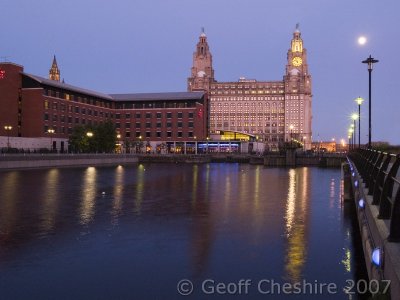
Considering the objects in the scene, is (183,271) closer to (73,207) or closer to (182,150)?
(73,207)

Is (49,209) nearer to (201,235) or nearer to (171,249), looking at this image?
(201,235)

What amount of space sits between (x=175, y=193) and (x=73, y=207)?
1232 cm

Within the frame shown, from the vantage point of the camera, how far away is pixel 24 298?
12516mm

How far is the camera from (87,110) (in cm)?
14488

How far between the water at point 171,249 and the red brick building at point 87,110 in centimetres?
Result: 9363

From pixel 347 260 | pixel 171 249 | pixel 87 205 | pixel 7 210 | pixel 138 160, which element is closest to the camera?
pixel 347 260

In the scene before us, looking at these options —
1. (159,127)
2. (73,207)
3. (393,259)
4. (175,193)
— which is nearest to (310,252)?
(393,259)

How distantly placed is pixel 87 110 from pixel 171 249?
132 metres

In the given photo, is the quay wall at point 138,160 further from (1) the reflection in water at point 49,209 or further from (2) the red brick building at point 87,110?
(1) the reflection in water at point 49,209

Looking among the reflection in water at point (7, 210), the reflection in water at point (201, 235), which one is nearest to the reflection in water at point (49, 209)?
the reflection in water at point (7, 210)

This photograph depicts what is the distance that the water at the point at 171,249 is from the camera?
13.6 m

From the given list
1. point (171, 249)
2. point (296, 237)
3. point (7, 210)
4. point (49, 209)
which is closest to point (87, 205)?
point (49, 209)

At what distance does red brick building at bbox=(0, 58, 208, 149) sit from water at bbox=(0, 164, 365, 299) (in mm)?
93635

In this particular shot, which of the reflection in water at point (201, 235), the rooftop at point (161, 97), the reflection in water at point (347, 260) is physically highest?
the rooftop at point (161, 97)
